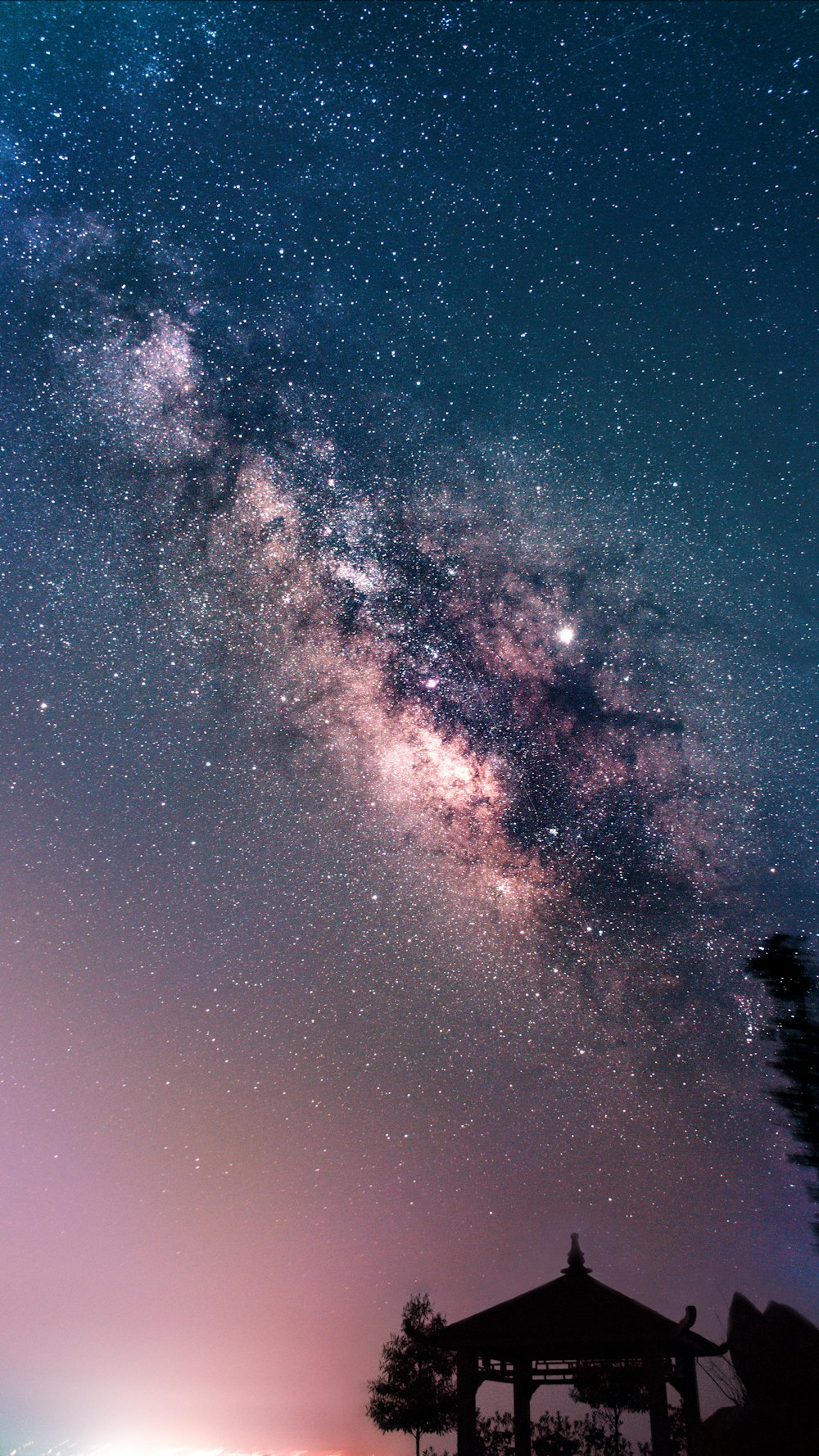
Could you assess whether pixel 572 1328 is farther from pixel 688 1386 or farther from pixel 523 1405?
pixel 523 1405

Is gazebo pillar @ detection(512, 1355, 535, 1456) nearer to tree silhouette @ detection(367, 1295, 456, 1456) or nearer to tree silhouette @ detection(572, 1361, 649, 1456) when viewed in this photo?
tree silhouette @ detection(572, 1361, 649, 1456)

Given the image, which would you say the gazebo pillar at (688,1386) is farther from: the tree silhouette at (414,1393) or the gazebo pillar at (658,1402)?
the tree silhouette at (414,1393)

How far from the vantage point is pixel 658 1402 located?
44.2 feet

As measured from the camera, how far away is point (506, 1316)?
47.7ft

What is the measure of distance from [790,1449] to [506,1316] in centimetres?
466

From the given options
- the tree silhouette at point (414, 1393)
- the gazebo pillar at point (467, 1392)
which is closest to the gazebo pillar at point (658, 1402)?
the gazebo pillar at point (467, 1392)

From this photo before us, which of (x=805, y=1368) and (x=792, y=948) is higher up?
(x=792, y=948)

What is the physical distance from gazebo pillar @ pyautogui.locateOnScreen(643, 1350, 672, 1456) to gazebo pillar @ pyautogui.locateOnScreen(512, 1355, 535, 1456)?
8.27ft

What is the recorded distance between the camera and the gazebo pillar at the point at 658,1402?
44.2 feet

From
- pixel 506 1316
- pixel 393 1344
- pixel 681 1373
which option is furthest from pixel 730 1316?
pixel 393 1344

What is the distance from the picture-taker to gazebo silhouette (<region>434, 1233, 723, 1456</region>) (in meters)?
13.5

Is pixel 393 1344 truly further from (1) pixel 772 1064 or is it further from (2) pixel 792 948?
(2) pixel 792 948

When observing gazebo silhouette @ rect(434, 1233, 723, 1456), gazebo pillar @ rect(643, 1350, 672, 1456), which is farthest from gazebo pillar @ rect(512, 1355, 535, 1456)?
gazebo pillar @ rect(643, 1350, 672, 1456)

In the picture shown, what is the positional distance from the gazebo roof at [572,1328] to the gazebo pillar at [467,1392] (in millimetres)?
258
